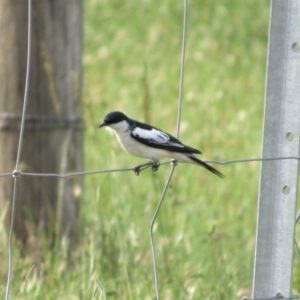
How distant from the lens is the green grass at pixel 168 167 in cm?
415

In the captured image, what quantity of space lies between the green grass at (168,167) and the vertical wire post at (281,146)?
62 centimetres

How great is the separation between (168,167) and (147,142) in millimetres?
2618

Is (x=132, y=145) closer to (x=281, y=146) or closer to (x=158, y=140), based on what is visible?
(x=158, y=140)

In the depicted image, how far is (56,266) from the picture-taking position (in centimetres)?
429

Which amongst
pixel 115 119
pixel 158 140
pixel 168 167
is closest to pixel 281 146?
pixel 158 140

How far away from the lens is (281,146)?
119 inches

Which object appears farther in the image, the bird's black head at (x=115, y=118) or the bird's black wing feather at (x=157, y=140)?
the bird's black head at (x=115, y=118)

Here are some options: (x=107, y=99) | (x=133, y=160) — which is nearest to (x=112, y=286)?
(x=133, y=160)

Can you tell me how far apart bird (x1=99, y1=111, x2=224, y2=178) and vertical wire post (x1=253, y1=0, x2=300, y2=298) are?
744mm

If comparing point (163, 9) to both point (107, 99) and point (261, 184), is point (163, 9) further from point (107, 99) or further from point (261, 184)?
point (261, 184)

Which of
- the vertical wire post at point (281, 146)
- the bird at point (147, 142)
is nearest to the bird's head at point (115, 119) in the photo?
the bird at point (147, 142)

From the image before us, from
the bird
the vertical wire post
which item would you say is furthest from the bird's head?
the vertical wire post

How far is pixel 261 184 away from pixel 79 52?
6.69ft

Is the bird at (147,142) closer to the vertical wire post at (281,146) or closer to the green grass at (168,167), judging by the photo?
the green grass at (168,167)
